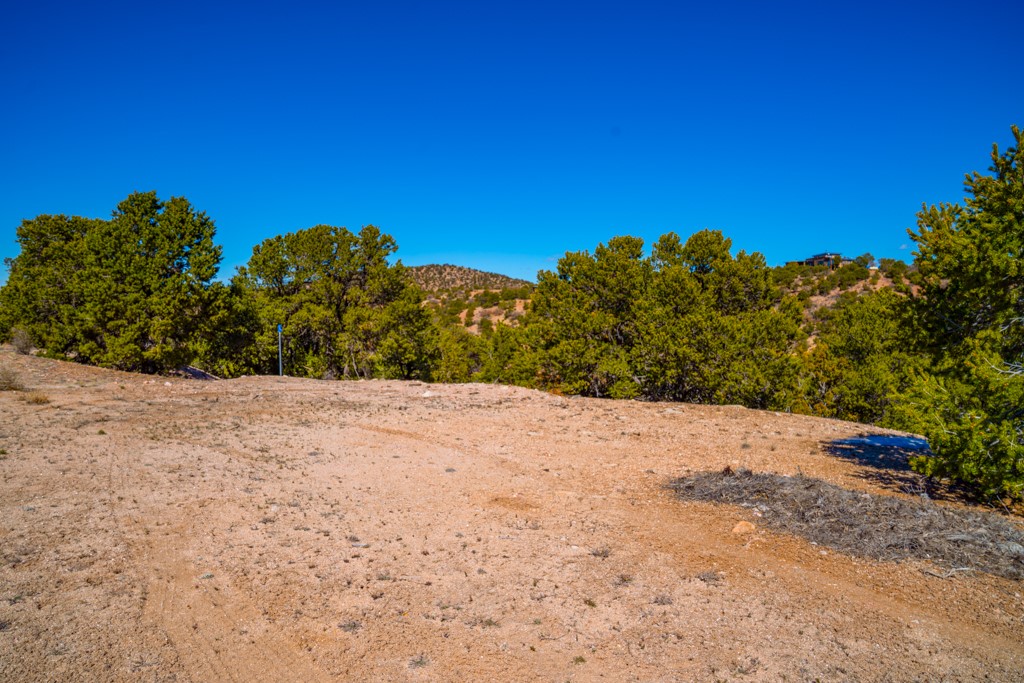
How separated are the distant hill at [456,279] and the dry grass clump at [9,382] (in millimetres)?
59863

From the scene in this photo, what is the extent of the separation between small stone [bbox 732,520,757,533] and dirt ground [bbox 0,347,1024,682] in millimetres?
81

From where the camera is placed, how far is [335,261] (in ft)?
88.5

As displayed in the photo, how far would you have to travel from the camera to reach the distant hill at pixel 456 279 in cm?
7841

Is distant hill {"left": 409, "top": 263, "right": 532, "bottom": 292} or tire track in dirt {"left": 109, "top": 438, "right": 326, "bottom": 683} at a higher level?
distant hill {"left": 409, "top": 263, "right": 532, "bottom": 292}

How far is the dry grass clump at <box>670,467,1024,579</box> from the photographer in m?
5.80

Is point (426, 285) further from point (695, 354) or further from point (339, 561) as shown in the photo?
point (339, 561)

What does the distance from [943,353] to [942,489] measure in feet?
6.26

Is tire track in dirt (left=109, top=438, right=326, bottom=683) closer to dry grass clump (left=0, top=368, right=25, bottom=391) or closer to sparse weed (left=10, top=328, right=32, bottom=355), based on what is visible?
dry grass clump (left=0, top=368, right=25, bottom=391)

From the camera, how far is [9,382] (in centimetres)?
1466

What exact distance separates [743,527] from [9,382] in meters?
17.5

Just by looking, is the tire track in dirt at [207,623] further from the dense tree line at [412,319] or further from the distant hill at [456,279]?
the distant hill at [456,279]

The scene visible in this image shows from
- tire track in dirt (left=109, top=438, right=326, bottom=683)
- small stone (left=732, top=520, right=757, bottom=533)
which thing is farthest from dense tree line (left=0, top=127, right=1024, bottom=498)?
tire track in dirt (left=109, top=438, right=326, bottom=683)

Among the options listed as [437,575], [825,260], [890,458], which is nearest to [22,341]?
[437,575]

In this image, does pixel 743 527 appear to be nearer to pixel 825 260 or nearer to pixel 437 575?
pixel 437 575
